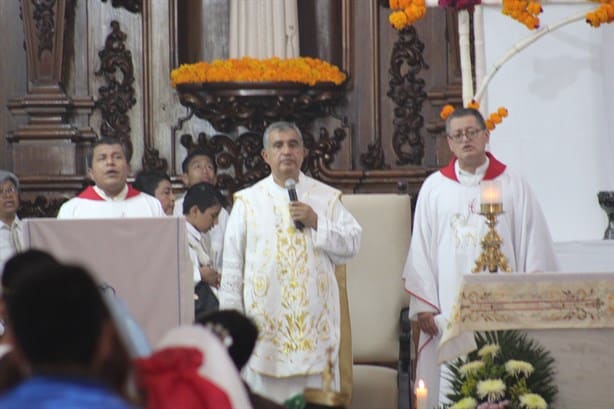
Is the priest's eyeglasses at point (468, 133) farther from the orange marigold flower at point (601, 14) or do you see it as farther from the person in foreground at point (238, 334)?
the person in foreground at point (238, 334)

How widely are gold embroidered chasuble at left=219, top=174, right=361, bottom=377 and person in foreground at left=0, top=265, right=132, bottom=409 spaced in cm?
393

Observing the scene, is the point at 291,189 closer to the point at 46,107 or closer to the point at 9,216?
the point at 9,216

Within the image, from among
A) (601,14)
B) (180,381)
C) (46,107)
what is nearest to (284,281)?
(601,14)

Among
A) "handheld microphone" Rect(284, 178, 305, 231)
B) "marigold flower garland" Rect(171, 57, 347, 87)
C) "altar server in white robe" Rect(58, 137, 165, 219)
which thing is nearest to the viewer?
"handheld microphone" Rect(284, 178, 305, 231)

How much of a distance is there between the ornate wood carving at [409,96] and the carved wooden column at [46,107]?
1.97 metres

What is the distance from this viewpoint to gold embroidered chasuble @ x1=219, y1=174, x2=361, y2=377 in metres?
5.95

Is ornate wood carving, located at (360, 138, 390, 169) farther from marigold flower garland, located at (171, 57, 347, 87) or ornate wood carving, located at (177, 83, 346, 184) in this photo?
marigold flower garland, located at (171, 57, 347, 87)

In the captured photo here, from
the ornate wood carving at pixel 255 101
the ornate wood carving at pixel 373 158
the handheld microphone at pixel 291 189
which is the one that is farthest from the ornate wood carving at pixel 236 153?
the handheld microphone at pixel 291 189

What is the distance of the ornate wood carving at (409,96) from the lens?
8.34 meters

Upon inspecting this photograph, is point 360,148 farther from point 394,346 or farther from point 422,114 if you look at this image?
point 394,346

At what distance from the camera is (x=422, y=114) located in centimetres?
838

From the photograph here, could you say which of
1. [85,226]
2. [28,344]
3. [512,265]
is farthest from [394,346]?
[28,344]

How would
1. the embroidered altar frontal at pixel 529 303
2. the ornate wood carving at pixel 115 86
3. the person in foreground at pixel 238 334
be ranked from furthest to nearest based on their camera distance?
the ornate wood carving at pixel 115 86 → the embroidered altar frontal at pixel 529 303 → the person in foreground at pixel 238 334

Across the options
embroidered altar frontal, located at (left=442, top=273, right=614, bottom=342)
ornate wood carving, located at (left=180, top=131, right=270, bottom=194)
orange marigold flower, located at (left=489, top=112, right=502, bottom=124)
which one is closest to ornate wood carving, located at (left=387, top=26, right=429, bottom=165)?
ornate wood carving, located at (left=180, top=131, right=270, bottom=194)
